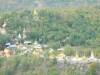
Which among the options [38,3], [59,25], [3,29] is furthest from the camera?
[38,3]

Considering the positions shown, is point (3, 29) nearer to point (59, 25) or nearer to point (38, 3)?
point (59, 25)

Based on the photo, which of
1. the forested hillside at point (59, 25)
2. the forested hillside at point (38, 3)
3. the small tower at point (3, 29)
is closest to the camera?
the forested hillside at point (59, 25)

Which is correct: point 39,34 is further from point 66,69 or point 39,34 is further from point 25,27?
point 66,69

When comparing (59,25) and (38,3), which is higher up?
(59,25)

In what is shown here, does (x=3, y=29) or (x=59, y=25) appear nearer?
(x=3, y=29)

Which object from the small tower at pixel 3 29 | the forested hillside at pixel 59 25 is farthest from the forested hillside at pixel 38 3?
the small tower at pixel 3 29

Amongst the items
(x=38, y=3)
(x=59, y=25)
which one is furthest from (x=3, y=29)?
(x=38, y=3)

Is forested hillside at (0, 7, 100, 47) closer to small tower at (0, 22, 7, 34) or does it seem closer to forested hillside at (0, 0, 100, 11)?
small tower at (0, 22, 7, 34)

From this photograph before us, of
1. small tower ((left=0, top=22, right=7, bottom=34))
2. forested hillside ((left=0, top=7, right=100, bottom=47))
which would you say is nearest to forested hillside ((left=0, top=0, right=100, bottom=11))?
forested hillside ((left=0, top=7, right=100, bottom=47))

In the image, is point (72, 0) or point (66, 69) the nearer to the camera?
point (66, 69)

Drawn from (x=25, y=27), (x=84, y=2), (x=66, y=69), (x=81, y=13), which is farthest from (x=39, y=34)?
(x=84, y=2)

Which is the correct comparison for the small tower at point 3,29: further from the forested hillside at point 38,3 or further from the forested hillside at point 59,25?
the forested hillside at point 38,3
